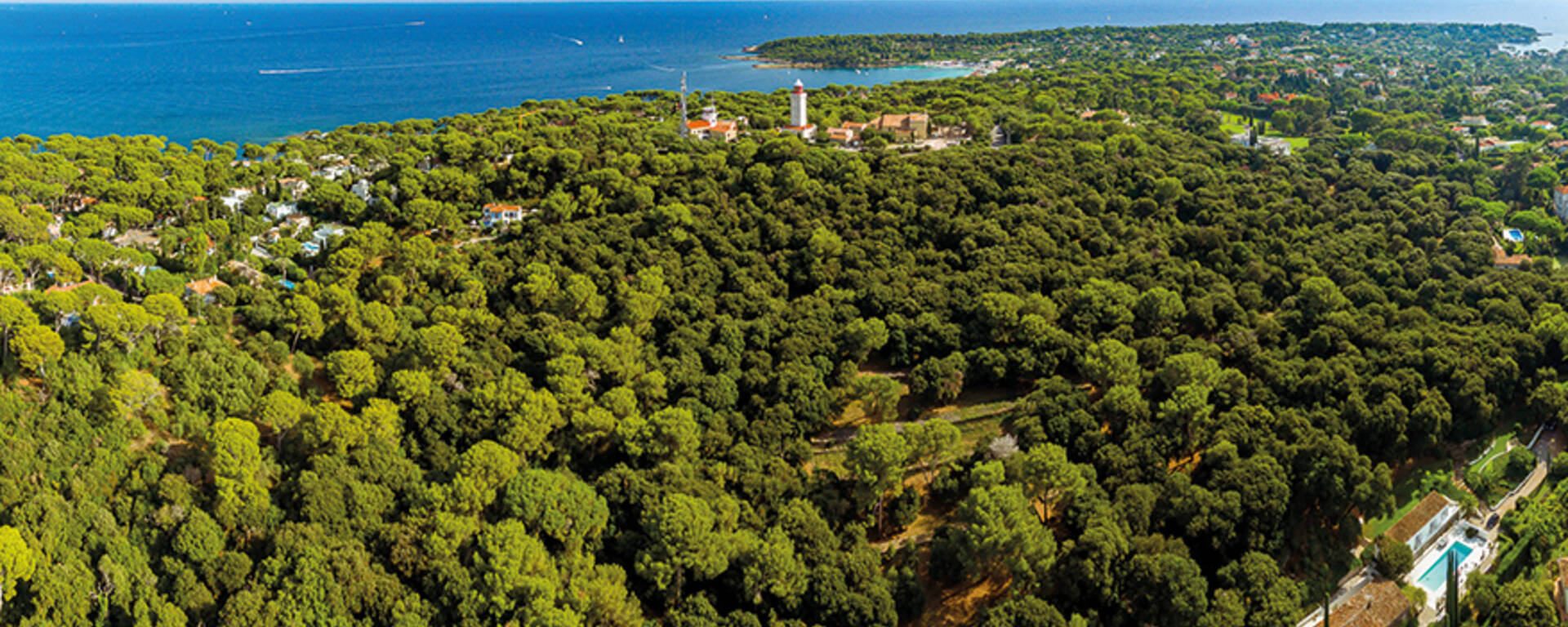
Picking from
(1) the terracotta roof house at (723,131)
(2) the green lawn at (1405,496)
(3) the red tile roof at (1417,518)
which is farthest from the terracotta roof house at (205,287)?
(3) the red tile roof at (1417,518)

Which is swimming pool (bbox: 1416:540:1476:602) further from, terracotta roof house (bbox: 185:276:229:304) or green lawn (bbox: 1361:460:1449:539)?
terracotta roof house (bbox: 185:276:229:304)

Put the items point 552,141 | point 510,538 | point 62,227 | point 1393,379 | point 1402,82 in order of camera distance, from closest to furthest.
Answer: point 510,538
point 1393,379
point 62,227
point 552,141
point 1402,82

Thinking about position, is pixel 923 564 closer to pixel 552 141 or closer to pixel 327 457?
pixel 327 457

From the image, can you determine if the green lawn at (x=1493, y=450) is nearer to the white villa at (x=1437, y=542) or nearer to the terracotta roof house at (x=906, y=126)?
the white villa at (x=1437, y=542)

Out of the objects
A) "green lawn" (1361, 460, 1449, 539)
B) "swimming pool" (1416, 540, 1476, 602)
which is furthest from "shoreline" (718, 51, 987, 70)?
"swimming pool" (1416, 540, 1476, 602)

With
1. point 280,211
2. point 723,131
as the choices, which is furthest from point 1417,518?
point 280,211

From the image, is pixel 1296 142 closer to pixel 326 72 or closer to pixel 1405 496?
pixel 1405 496

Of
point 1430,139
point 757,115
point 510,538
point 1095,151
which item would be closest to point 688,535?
point 510,538
